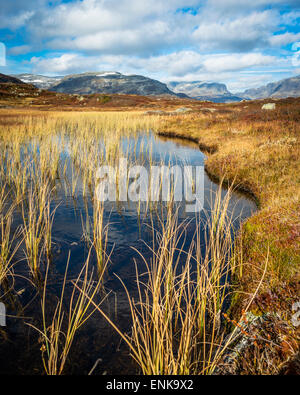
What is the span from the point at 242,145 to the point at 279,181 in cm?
421

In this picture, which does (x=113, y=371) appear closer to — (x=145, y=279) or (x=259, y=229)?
(x=145, y=279)

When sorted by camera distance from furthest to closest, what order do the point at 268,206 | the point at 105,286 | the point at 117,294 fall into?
the point at 268,206 → the point at 105,286 → the point at 117,294

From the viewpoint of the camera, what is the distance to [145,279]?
391cm

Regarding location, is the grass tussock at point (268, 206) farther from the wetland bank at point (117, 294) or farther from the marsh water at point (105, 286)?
the marsh water at point (105, 286)

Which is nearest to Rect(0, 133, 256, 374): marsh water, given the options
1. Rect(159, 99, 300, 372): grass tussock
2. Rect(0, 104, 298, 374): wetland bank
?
Rect(0, 104, 298, 374): wetland bank

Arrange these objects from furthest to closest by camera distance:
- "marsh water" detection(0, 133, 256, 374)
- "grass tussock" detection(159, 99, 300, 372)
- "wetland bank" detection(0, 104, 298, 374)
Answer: "grass tussock" detection(159, 99, 300, 372), "marsh water" detection(0, 133, 256, 374), "wetland bank" detection(0, 104, 298, 374)

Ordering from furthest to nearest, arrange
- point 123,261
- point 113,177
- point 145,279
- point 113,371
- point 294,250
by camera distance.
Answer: point 113,177
point 123,261
point 145,279
point 294,250
point 113,371

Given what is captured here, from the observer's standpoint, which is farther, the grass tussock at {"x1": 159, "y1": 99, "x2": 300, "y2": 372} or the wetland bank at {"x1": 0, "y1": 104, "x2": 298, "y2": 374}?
the grass tussock at {"x1": 159, "y1": 99, "x2": 300, "y2": 372}

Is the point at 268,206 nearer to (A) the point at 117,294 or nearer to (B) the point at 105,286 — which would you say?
(A) the point at 117,294

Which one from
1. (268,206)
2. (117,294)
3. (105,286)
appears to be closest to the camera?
(117,294)

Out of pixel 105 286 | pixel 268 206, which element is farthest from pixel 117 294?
pixel 268 206

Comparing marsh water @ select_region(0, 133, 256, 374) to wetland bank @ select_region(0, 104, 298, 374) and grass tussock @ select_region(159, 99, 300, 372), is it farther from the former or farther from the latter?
grass tussock @ select_region(159, 99, 300, 372)

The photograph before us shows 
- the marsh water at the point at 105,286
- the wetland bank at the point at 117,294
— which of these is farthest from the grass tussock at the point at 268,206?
the marsh water at the point at 105,286
